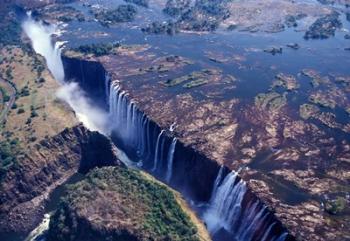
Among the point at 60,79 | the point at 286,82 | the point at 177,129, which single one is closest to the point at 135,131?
the point at 177,129

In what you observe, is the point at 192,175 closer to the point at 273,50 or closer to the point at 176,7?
the point at 273,50

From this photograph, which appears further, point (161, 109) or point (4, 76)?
point (4, 76)

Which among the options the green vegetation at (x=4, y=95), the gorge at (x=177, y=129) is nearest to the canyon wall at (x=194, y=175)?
the gorge at (x=177, y=129)

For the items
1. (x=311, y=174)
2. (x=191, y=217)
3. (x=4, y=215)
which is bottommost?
(x=4, y=215)

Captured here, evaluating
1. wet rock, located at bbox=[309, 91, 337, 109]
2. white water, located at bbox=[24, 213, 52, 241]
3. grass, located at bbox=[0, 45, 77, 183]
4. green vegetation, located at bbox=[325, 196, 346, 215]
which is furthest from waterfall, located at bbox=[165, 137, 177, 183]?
wet rock, located at bbox=[309, 91, 337, 109]

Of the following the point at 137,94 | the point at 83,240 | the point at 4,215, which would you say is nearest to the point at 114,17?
the point at 137,94

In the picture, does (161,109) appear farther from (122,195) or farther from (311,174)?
(311,174)

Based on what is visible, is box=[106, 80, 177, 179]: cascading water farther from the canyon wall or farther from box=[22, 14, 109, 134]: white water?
box=[22, 14, 109, 134]: white water
